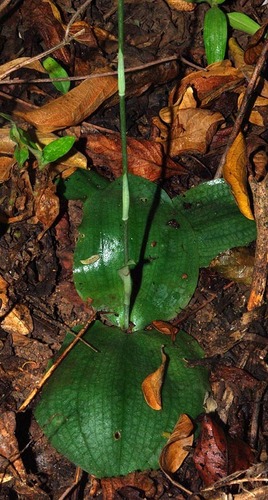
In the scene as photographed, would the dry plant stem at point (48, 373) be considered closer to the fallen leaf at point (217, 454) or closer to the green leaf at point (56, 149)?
Answer: the fallen leaf at point (217, 454)

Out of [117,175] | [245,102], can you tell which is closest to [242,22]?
[245,102]

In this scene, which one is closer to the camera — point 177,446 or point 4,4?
point 177,446

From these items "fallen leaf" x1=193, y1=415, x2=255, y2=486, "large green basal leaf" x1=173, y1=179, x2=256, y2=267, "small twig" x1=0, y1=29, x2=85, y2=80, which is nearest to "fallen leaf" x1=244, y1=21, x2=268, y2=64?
"large green basal leaf" x1=173, y1=179, x2=256, y2=267

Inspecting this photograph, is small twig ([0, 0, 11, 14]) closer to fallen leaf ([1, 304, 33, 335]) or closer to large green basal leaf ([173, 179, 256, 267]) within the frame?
large green basal leaf ([173, 179, 256, 267])

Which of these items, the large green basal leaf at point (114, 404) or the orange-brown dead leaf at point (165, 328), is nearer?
the large green basal leaf at point (114, 404)

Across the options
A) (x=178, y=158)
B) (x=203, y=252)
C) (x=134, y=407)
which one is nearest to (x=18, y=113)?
(x=178, y=158)

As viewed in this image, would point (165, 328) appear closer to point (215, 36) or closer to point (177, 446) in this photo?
point (177, 446)

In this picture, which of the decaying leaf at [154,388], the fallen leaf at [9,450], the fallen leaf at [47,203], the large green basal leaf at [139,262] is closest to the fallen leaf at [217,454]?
the decaying leaf at [154,388]

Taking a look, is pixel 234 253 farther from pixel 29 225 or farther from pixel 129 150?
pixel 29 225
